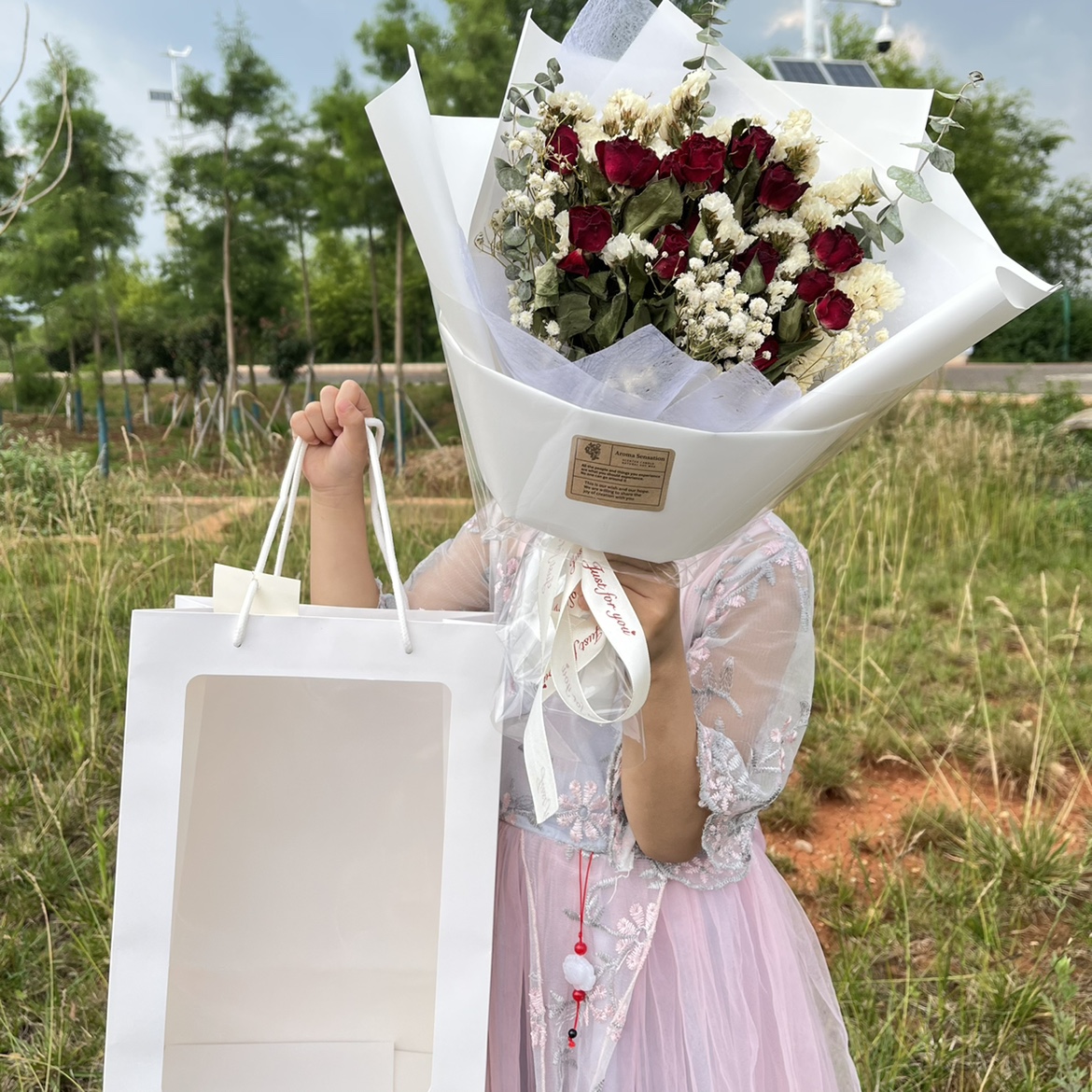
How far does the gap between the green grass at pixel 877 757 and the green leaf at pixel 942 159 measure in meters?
1.31

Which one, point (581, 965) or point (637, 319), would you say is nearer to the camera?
point (637, 319)

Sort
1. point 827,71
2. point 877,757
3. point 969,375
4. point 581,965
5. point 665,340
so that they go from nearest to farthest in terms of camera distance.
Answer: point 665,340
point 581,965
point 877,757
point 827,71
point 969,375

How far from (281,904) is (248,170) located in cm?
923

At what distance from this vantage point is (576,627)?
0.85 metres

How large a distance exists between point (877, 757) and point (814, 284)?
248 centimetres

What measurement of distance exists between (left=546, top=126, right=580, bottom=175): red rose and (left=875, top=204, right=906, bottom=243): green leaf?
0.26m

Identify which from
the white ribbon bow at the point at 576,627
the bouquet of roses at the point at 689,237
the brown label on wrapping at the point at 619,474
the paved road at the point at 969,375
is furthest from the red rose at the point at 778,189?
the paved road at the point at 969,375

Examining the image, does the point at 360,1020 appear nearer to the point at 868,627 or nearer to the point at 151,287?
the point at 868,627

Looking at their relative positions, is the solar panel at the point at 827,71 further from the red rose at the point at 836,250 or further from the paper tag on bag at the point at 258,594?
the paper tag on bag at the point at 258,594

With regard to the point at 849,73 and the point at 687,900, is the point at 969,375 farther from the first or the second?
the point at 687,900

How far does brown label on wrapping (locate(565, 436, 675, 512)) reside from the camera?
717 mm

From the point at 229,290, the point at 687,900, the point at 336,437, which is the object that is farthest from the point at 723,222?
the point at 229,290

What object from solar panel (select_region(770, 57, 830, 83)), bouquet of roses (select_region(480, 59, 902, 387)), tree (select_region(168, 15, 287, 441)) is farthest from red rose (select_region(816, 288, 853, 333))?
tree (select_region(168, 15, 287, 441))

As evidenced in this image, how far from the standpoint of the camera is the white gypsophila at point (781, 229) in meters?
0.73
